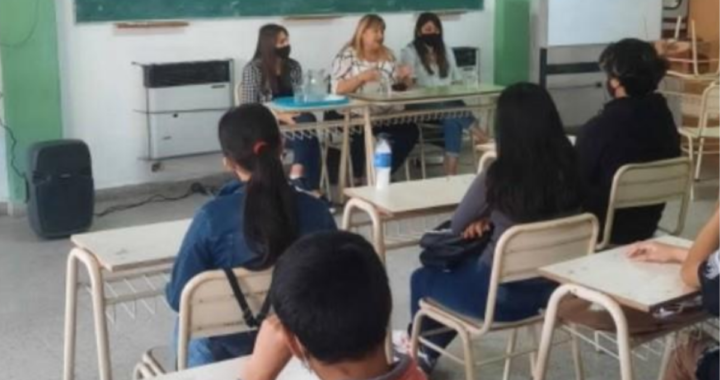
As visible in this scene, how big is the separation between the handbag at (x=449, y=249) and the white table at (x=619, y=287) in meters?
0.52

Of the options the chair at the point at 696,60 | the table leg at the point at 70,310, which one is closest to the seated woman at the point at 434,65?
the chair at the point at 696,60

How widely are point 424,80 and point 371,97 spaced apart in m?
0.83

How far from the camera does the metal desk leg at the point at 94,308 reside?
8.78ft

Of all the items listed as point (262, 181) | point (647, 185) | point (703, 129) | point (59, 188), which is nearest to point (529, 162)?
point (647, 185)

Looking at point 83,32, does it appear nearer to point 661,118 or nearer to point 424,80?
point 424,80

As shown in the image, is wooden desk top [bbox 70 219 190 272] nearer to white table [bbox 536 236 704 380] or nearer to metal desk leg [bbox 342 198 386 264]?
metal desk leg [bbox 342 198 386 264]

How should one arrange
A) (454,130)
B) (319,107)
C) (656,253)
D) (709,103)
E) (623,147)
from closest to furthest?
(656,253), (623,147), (319,107), (709,103), (454,130)

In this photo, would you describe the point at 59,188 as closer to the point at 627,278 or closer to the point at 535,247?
the point at 535,247

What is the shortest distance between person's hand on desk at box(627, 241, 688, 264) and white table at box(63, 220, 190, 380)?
1.24 metres

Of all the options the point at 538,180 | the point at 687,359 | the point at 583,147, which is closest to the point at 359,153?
the point at 583,147

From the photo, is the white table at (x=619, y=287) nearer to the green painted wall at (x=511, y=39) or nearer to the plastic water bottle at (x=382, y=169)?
the plastic water bottle at (x=382, y=169)

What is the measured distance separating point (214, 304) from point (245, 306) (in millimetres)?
75

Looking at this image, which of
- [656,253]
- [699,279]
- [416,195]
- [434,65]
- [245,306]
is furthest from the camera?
[434,65]

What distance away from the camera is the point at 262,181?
2.38m
